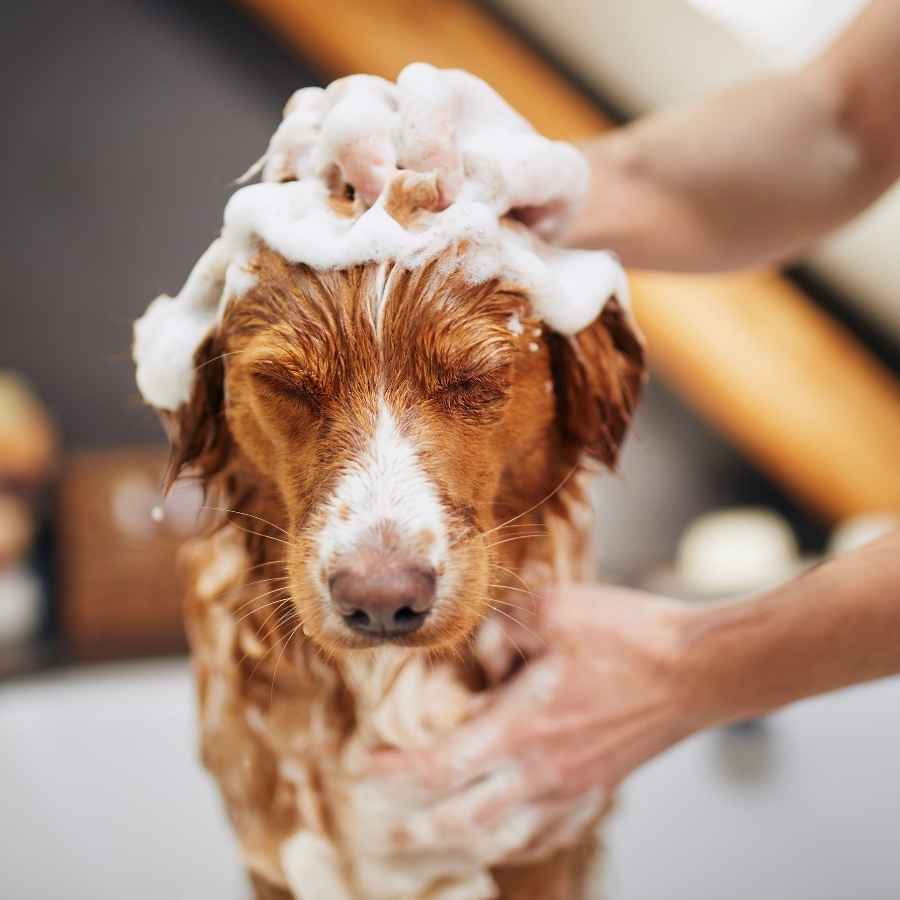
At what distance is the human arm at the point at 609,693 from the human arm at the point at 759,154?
0.85 feet

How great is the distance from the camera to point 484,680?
0.69 metres

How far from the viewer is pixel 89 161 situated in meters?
1.88

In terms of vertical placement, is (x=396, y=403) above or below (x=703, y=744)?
above

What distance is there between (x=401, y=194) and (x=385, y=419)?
0.11 m

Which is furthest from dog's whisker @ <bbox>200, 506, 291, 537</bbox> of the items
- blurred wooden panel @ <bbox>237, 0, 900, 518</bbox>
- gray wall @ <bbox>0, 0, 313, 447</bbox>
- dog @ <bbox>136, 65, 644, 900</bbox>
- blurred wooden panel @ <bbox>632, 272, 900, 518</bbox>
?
blurred wooden panel @ <bbox>632, 272, 900, 518</bbox>

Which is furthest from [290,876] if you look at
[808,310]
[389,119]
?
[808,310]

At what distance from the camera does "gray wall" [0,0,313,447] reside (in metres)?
1.57

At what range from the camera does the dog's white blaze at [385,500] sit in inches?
19.7

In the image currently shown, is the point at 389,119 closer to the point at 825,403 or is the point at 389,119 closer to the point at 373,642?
the point at 373,642

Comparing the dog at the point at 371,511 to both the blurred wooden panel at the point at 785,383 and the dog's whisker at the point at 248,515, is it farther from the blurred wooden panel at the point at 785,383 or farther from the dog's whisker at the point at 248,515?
the blurred wooden panel at the point at 785,383

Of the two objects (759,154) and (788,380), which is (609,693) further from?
(788,380)

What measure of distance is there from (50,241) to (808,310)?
136 cm

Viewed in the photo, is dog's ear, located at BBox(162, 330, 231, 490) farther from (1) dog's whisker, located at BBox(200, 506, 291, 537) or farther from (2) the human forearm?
(2) the human forearm

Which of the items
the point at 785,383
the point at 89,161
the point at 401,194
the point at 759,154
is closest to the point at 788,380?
the point at 785,383
